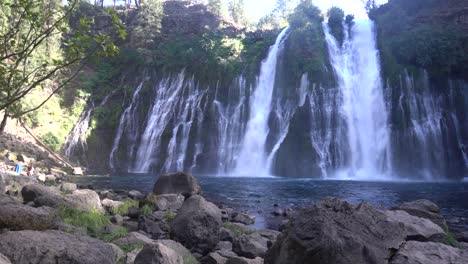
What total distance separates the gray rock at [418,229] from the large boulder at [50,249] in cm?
509

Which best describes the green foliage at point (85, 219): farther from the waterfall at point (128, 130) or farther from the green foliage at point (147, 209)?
the waterfall at point (128, 130)

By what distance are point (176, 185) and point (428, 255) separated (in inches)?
464

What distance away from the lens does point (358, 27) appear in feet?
128

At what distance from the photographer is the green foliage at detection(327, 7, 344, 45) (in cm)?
3919

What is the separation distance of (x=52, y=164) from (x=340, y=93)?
25184mm

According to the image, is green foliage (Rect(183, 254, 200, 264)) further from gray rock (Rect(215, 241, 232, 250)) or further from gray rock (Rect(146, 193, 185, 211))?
gray rock (Rect(146, 193, 185, 211))

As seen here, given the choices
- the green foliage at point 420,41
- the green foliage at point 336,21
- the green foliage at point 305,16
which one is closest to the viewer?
the green foliage at point 420,41

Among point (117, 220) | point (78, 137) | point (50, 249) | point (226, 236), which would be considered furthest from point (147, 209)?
point (78, 137)

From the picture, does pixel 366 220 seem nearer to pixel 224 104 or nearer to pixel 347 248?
pixel 347 248

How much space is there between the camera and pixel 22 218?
5.33m

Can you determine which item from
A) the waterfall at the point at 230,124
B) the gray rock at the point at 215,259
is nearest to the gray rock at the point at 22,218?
the gray rock at the point at 215,259

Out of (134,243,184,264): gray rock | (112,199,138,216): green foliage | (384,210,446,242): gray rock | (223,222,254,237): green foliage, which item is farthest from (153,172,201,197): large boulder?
(134,243,184,264): gray rock

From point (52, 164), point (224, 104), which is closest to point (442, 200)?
point (224, 104)

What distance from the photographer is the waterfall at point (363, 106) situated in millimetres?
30109
